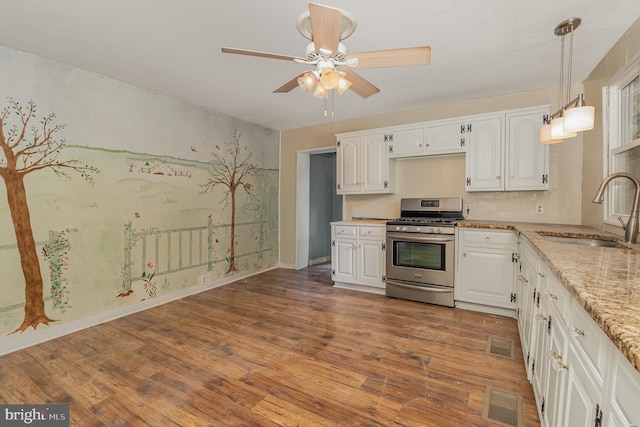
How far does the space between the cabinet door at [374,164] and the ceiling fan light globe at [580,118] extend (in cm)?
231

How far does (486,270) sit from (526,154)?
134 cm

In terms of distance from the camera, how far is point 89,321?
9.52 ft

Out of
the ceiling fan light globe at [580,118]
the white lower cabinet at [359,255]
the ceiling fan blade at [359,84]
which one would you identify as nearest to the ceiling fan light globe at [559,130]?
the ceiling fan light globe at [580,118]

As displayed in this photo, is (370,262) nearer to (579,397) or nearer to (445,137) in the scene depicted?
(445,137)

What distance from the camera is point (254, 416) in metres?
1.69

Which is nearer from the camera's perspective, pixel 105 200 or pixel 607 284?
pixel 607 284

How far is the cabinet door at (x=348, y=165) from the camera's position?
167 inches

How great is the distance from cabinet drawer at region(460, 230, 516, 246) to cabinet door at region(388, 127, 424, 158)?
118 centimetres

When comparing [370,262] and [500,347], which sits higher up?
[370,262]

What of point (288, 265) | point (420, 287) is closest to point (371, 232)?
point (420, 287)

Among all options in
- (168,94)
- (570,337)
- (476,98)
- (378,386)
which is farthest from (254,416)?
(476,98)

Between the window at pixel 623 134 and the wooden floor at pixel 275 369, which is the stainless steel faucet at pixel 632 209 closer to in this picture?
the window at pixel 623 134

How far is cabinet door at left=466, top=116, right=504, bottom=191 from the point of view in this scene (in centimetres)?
335
